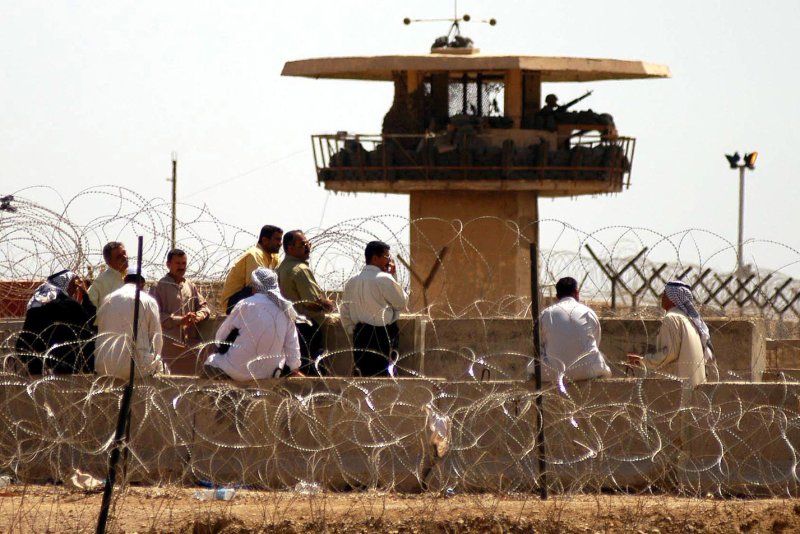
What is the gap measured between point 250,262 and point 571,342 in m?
2.60

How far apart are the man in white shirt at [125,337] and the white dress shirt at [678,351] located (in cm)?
307

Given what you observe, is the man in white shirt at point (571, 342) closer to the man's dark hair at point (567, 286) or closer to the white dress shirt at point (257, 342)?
the man's dark hair at point (567, 286)

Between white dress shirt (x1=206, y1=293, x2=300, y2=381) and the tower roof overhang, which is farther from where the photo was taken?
the tower roof overhang

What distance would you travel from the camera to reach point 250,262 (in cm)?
1201

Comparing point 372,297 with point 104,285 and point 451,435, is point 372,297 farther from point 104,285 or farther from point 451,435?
point 104,285

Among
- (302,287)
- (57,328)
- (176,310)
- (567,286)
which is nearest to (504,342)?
(302,287)

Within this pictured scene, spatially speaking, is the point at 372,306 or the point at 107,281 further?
the point at 107,281

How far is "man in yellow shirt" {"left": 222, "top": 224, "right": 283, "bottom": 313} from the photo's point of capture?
12008 mm

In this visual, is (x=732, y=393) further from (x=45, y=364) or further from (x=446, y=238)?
(x=446, y=238)

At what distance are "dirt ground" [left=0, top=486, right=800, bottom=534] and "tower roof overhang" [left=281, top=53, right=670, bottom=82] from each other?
19721mm

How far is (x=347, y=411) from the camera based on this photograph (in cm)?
1003

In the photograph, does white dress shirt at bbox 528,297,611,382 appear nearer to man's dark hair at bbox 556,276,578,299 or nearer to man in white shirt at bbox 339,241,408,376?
man's dark hair at bbox 556,276,578,299

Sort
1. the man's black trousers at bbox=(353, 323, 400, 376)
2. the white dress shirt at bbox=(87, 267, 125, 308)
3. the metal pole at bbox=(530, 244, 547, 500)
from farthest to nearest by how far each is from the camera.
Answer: the white dress shirt at bbox=(87, 267, 125, 308) < the man's black trousers at bbox=(353, 323, 400, 376) < the metal pole at bbox=(530, 244, 547, 500)

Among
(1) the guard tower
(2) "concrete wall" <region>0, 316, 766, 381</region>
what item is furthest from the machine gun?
(2) "concrete wall" <region>0, 316, 766, 381</region>
